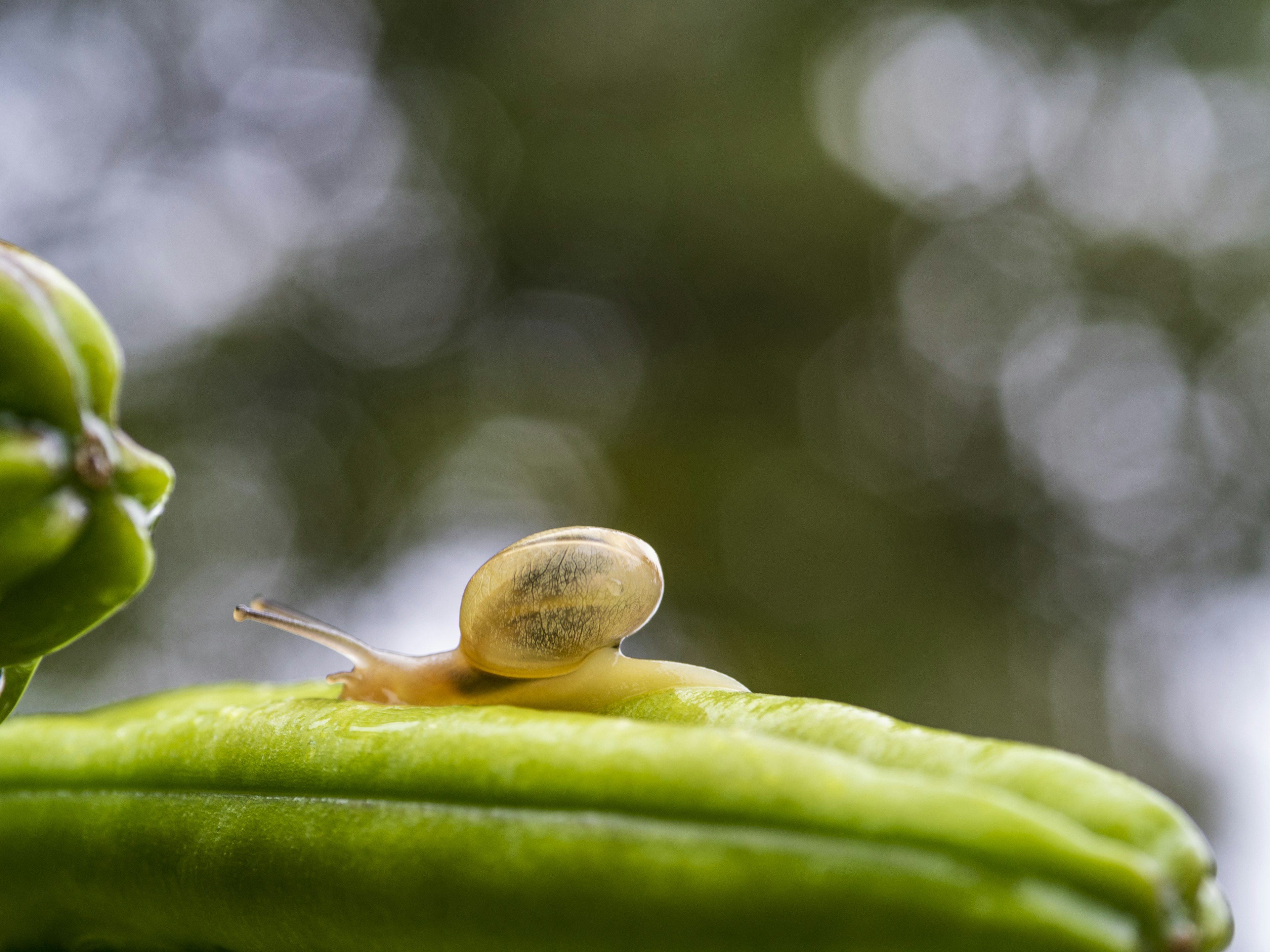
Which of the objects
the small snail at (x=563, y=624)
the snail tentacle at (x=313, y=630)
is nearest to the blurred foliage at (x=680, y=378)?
the snail tentacle at (x=313, y=630)

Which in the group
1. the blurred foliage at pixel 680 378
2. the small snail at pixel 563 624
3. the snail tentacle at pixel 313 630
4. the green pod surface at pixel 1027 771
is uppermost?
the green pod surface at pixel 1027 771

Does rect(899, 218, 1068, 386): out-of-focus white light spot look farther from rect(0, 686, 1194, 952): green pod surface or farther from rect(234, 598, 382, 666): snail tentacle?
rect(0, 686, 1194, 952): green pod surface

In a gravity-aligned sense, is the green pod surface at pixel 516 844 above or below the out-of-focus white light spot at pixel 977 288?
above

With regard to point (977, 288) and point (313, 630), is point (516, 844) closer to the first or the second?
point (313, 630)

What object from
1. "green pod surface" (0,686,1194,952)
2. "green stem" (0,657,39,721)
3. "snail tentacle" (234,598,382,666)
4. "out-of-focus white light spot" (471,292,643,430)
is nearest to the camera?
"green pod surface" (0,686,1194,952)

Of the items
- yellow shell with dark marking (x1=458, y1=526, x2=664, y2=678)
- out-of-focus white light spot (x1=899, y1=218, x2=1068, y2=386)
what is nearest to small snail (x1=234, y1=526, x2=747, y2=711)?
yellow shell with dark marking (x1=458, y1=526, x2=664, y2=678)

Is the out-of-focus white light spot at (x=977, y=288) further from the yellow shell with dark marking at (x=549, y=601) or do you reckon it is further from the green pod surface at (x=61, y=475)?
the green pod surface at (x=61, y=475)

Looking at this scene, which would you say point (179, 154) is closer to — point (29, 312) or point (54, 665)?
point (54, 665)
